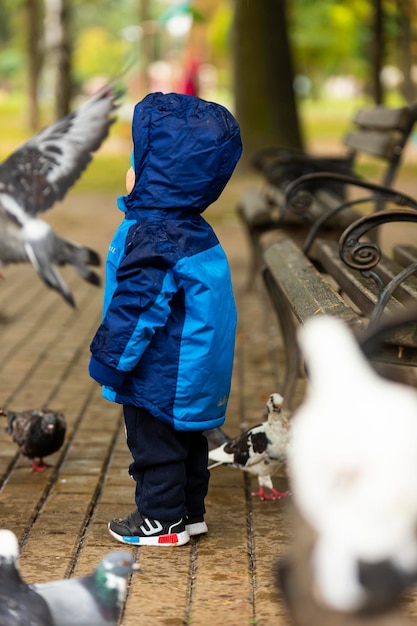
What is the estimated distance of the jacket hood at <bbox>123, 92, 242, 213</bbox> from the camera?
12.0 feet

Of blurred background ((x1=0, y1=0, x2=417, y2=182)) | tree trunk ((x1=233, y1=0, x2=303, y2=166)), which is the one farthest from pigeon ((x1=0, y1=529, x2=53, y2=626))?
tree trunk ((x1=233, y1=0, x2=303, y2=166))

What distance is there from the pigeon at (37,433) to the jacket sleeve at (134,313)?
1.11 metres

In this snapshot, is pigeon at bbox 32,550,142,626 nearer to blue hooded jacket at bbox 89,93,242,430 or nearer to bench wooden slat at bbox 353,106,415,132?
blue hooded jacket at bbox 89,93,242,430

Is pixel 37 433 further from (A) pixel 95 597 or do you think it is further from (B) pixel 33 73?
(B) pixel 33 73

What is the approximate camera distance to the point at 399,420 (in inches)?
92.9

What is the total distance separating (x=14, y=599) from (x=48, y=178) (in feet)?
11.4

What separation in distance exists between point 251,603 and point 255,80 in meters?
14.9

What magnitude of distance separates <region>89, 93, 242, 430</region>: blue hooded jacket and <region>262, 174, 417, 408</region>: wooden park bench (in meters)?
0.35

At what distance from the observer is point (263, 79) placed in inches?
690

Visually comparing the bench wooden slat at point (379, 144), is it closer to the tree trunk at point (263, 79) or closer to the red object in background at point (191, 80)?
the tree trunk at point (263, 79)

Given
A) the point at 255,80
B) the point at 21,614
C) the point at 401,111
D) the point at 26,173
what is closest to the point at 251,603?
the point at 21,614

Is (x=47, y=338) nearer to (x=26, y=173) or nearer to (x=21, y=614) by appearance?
(x=26, y=173)

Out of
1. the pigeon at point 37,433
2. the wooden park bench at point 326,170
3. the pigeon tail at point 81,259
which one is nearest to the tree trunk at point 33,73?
the wooden park bench at point 326,170

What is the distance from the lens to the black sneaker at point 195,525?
4.02 metres
